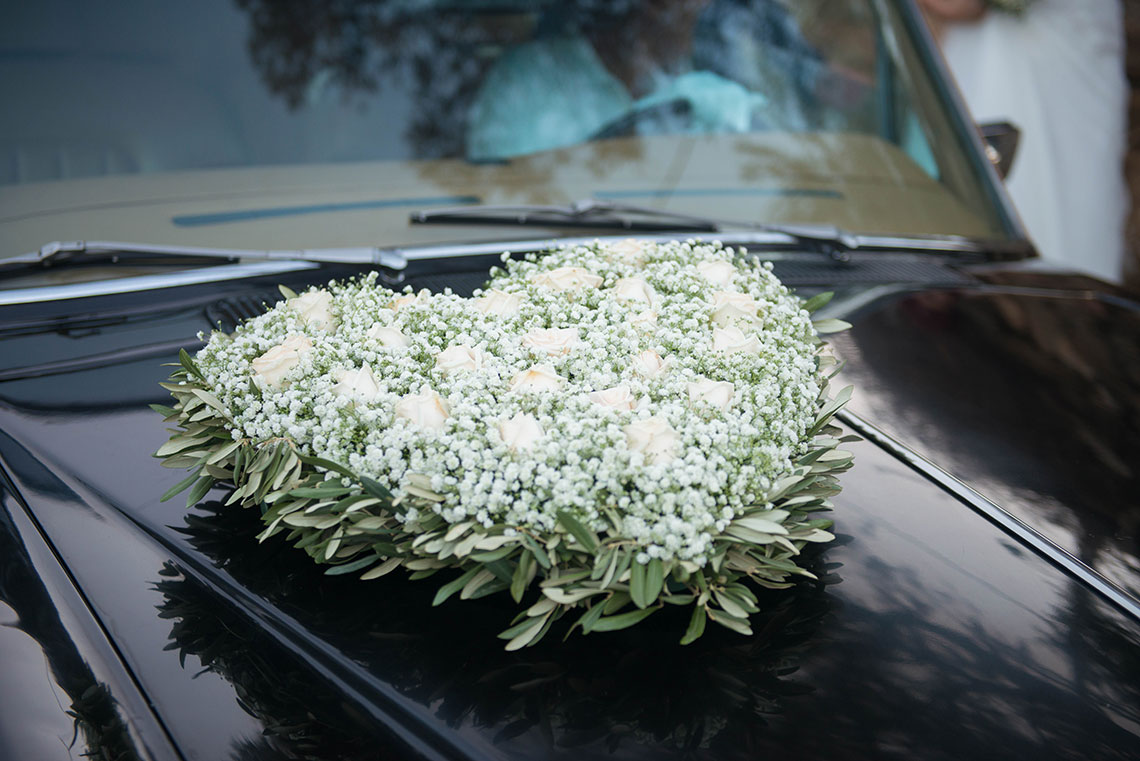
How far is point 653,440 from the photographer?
995mm

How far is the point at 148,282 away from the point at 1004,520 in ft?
4.70

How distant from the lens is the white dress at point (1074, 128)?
589 centimetres

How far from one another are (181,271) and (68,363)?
0.87 feet

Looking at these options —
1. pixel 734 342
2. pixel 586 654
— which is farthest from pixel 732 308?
pixel 586 654

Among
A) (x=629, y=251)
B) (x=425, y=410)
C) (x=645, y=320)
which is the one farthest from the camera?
(x=629, y=251)

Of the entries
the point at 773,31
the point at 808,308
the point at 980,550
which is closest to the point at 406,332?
the point at 808,308

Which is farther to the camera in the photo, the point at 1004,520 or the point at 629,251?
the point at 629,251

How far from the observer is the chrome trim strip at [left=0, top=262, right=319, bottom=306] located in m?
1.52

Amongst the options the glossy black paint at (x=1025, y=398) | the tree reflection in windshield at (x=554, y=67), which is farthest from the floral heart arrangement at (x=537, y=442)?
the tree reflection in windshield at (x=554, y=67)

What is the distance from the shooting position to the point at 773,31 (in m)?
2.46

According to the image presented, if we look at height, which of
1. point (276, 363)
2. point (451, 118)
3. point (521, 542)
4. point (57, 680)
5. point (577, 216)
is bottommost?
point (57, 680)

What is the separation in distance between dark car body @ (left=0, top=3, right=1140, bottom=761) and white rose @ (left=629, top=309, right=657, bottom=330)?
370 millimetres

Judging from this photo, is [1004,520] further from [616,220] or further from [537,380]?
[616,220]

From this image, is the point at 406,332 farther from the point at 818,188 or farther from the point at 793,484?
the point at 818,188
